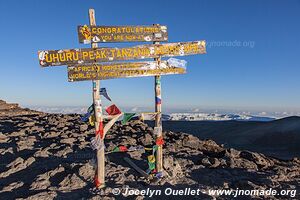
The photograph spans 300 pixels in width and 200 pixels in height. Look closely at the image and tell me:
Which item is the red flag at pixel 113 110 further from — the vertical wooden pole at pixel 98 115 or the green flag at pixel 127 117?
the vertical wooden pole at pixel 98 115

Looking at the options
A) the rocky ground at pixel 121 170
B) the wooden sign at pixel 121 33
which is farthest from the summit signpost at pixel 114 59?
the rocky ground at pixel 121 170

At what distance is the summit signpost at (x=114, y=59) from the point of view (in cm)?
691

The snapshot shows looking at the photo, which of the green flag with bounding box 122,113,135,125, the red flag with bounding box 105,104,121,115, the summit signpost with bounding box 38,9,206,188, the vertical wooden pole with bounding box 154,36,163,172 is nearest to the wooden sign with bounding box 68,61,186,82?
the summit signpost with bounding box 38,9,206,188

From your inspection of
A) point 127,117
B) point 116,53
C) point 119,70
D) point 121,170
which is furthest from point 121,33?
point 121,170

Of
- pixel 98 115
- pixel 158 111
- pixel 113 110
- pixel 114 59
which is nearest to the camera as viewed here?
pixel 98 115

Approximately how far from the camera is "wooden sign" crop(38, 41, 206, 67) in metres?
6.85

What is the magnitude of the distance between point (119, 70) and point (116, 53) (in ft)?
1.23

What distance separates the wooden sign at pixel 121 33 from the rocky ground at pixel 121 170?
2.68m

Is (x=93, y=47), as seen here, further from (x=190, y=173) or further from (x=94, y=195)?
(x=190, y=173)

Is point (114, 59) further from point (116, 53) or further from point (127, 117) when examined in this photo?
point (127, 117)

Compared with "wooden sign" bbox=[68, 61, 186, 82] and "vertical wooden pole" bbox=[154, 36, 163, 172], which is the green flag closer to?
"vertical wooden pole" bbox=[154, 36, 163, 172]

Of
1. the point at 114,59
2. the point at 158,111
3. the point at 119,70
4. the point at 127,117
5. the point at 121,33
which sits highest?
the point at 121,33

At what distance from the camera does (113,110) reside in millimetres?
7359

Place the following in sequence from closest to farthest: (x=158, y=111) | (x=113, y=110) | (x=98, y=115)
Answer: (x=98, y=115), (x=113, y=110), (x=158, y=111)
